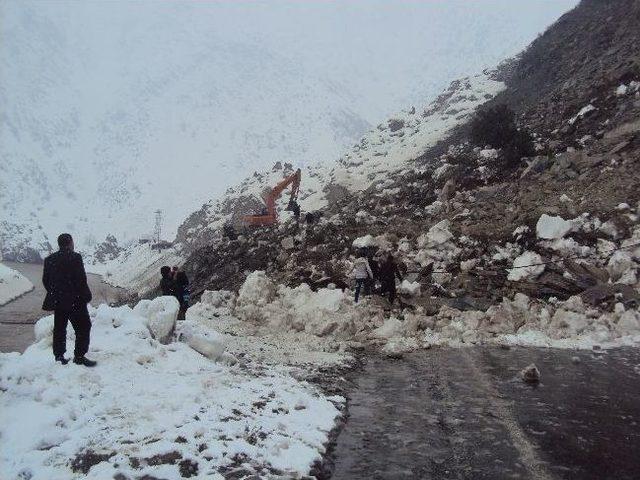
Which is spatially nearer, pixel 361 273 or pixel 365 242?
pixel 361 273

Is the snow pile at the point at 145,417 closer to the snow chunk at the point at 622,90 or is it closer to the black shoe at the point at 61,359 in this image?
the black shoe at the point at 61,359

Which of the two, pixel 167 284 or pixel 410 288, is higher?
pixel 167 284

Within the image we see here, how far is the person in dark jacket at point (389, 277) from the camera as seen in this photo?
12773 millimetres

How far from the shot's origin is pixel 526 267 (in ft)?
40.9

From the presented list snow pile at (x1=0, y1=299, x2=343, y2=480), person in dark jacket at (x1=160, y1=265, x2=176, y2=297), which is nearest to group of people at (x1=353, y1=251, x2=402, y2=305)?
person in dark jacket at (x1=160, y1=265, x2=176, y2=297)

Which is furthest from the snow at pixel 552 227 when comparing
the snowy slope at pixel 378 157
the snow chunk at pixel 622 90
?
the snowy slope at pixel 378 157

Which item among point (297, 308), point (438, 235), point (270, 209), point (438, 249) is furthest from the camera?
point (270, 209)

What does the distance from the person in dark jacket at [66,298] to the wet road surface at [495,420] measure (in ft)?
10.4

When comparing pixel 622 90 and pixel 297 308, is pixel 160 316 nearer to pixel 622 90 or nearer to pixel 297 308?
pixel 297 308

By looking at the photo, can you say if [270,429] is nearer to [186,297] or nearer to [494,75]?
[186,297]

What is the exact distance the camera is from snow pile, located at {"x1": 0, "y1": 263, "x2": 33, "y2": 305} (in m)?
28.8

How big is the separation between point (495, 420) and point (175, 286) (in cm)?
736

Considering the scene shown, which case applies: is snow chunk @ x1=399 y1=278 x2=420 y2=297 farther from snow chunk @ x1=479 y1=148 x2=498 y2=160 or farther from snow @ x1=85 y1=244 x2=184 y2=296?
snow @ x1=85 y1=244 x2=184 y2=296

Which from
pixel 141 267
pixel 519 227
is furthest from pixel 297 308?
pixel 141 267
